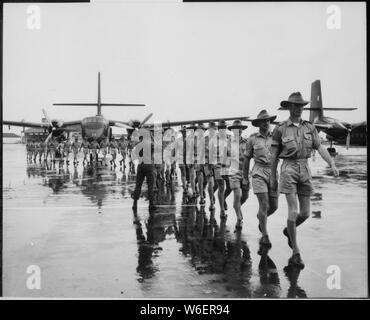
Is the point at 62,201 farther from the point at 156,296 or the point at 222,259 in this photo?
the point at 156,296

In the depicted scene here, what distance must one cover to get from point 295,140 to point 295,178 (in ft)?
1.60

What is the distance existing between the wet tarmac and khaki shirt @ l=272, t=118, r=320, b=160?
1356 millimetres

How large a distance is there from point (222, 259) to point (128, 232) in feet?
7.36

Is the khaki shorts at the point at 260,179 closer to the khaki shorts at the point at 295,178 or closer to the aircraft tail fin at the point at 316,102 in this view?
the khaki shorts at the point at 295,178

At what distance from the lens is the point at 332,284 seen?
5188 mm

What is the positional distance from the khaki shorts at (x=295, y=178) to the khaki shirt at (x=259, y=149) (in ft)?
3.64

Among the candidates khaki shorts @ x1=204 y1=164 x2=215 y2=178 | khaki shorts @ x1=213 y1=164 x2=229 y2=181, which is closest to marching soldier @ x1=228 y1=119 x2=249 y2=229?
khaki shorts @ x1=213 y1=164 x2=229 y2=181

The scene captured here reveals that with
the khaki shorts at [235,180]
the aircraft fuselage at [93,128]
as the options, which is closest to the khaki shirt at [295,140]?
the khaki shorts at [235,180]

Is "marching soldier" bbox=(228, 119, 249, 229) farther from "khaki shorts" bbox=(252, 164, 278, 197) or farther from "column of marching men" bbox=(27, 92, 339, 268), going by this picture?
"khaki shorts" bbox=(252, 164, 278, 197)

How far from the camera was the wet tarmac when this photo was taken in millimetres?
5129

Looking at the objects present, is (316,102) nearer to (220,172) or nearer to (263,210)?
(220,172)

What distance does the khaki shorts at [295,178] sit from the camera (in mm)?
6227

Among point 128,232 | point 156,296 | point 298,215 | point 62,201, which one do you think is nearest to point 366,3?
point 298,215
